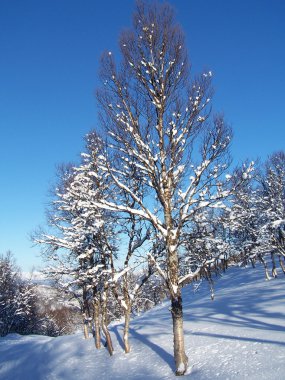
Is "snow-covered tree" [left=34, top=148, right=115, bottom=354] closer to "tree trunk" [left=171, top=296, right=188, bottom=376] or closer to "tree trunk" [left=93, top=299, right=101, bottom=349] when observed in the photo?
"tree trunk" [left=93, top=299, right=101, bottom=349]

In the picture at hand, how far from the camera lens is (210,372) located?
30.1 feet

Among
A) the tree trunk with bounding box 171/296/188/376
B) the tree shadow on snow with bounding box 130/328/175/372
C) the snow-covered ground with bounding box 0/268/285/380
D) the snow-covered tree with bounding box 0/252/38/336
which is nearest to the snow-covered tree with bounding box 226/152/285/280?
the snow-covered ground with bounding box 0/268/285/380

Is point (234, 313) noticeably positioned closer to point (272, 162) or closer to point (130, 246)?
point (130, 246)

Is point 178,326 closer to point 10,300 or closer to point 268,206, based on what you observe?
point 268,206

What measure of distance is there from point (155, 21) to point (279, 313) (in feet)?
49.9

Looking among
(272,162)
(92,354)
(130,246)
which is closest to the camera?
(130,246)

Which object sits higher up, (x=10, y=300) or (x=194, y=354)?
(x=10, y=300)

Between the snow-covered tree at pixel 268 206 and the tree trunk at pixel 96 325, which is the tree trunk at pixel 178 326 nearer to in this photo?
the tree trunk at pixel 96 325

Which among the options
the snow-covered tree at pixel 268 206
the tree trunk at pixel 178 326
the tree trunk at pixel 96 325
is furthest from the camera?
the snow-covered tree at pixel 268 206

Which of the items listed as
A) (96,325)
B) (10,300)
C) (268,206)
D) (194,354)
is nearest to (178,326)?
(194,354)

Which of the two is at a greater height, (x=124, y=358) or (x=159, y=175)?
(x=159, y=175)

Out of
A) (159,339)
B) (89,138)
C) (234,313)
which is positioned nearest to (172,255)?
(159,339)

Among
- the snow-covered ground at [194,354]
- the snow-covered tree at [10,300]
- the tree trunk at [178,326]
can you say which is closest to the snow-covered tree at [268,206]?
the snow-covered ground at [194,354]

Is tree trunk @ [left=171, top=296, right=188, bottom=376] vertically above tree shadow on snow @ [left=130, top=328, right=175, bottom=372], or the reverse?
tree trunk @ [left=171, top=296, right=188, bottom=376]
